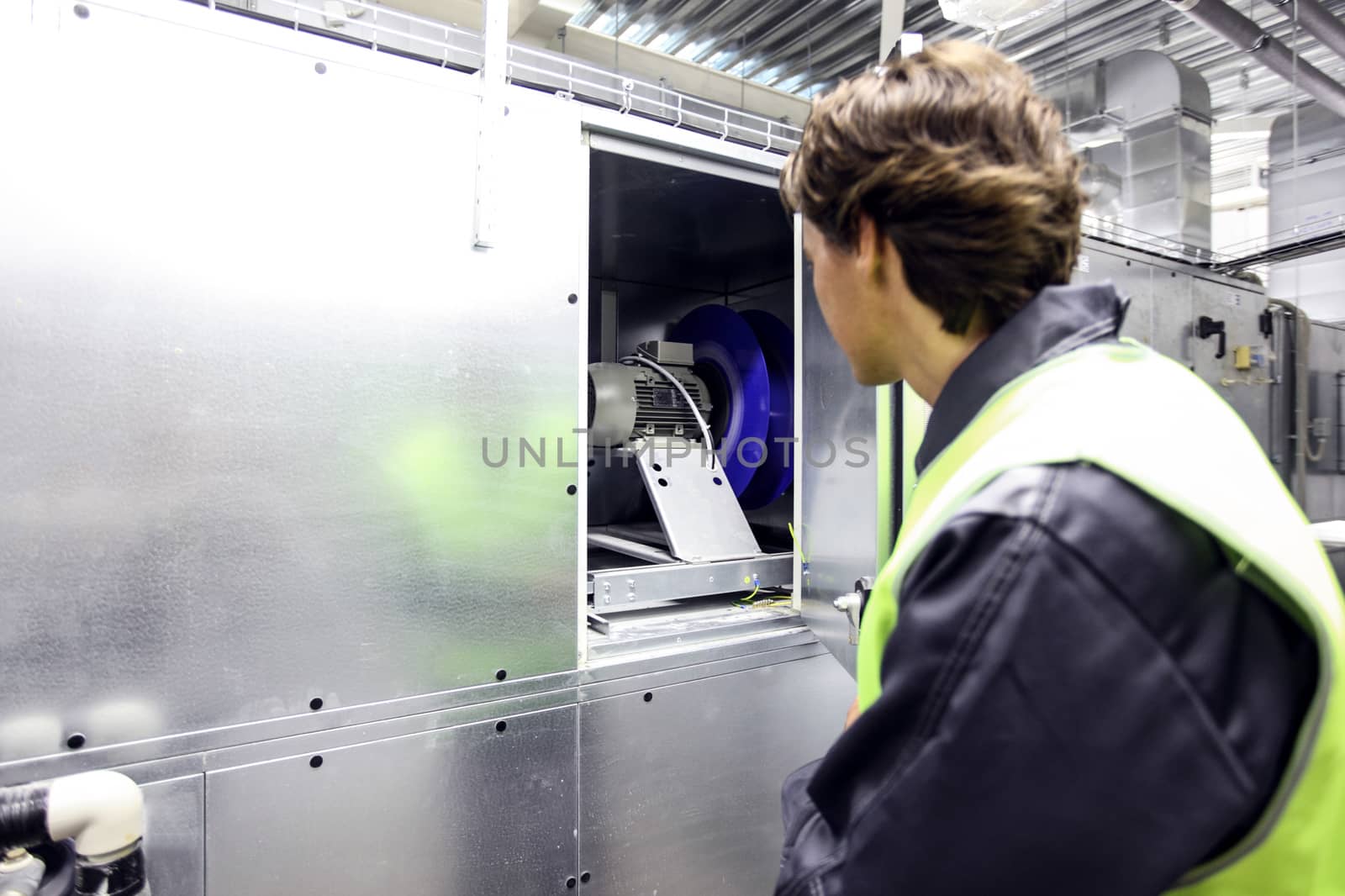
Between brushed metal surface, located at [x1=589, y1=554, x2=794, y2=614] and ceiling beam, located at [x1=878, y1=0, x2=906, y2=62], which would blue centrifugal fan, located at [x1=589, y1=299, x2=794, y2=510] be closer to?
brushed metal surface, located at [x1=589, y1=554, x2=794, y2=614]

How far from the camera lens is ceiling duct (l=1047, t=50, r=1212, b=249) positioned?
2203mm

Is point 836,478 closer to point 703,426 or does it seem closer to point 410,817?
point 703,426

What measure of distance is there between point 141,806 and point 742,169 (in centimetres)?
130

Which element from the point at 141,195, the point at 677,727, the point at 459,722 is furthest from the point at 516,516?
the point at 141,195

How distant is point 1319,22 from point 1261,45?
149 millimetres

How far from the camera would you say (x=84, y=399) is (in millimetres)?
838

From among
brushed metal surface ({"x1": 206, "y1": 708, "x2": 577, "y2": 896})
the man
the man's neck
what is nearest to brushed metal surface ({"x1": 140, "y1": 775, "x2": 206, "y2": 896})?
brushed metal surface ({"x1": 206, "y1": 708, "x2": 577, "y2": 896})

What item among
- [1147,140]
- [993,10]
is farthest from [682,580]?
[1147,140]

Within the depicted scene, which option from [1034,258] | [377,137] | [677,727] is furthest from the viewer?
[677,727]

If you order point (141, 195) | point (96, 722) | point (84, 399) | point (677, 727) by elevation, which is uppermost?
point (141, 195)

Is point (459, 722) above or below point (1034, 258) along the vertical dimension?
below

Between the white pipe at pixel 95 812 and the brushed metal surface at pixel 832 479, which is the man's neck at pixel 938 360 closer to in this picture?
the brushed metal surface at pixel 832 479

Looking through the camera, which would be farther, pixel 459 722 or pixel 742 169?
pixel 742 169

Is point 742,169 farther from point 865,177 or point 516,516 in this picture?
point 865,177
